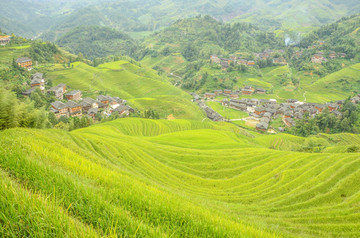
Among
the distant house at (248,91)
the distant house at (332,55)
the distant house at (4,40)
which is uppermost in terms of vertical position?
the distant house at (4,40)

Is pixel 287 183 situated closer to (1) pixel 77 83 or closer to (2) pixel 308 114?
(2) pixel 308 114

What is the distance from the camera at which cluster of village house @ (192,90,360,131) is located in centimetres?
6353

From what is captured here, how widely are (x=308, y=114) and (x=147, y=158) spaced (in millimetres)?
64996

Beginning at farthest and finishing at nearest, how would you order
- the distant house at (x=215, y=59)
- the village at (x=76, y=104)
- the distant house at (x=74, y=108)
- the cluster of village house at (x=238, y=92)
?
the distant house at (x=215, y=59)
the cluster of village house at (x=238, y=92)
the distant house at (x=74, y=108)
the village at (x=76, y=104)

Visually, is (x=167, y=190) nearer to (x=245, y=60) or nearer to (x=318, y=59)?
(x=245, y=60)

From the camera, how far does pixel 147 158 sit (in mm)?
17750

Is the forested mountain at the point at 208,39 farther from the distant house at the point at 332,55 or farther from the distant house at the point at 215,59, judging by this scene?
the distant house at the point at 332,55

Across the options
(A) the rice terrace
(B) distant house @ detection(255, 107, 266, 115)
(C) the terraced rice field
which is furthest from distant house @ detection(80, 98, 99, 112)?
(B) distant house @ detection(255, 107, 266, 115)

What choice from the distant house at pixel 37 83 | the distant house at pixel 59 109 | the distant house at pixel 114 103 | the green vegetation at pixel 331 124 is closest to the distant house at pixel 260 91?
the green vegetation at pixel 331 124

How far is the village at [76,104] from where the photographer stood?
4781 centimetres

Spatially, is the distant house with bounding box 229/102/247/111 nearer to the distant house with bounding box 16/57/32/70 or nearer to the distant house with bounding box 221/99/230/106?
the distant house with bounding box 221/99/230/106

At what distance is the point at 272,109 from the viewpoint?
7069 centimetres

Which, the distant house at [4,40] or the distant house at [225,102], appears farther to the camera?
the distant house at [225,102]

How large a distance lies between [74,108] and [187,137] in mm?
35599
